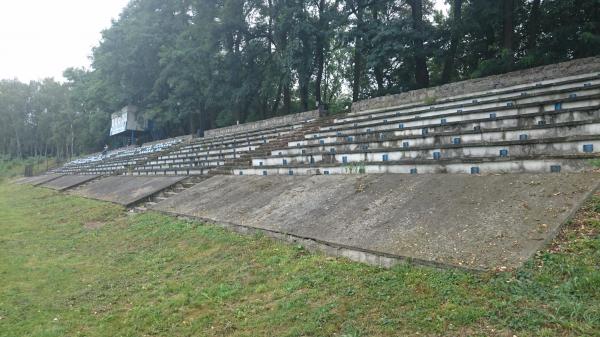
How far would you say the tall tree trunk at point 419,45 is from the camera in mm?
17750

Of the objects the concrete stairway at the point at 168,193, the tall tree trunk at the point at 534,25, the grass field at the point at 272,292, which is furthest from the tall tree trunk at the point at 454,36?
the grass field at the point at 272,292

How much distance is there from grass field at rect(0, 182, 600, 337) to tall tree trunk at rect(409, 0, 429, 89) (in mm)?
14051

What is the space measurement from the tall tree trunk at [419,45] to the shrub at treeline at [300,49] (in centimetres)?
5

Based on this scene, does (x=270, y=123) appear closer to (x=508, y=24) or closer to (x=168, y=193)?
(x=168, y=193)

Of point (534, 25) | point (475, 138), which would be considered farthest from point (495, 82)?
point (534, 25)

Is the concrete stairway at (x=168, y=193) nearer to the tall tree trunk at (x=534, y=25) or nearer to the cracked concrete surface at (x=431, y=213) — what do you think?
the cracked concrete surface at (x=431, y=213)

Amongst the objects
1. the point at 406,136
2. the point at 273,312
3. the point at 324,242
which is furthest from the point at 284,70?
the point at 273,312

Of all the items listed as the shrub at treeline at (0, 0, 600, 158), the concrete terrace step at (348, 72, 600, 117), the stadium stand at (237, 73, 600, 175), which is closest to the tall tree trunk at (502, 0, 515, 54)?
the shrub at treeline at (0, 0, 600, 158)

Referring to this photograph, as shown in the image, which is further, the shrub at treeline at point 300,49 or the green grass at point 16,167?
the green grass at point 16,167

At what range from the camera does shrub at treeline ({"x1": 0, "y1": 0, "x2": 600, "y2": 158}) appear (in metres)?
16.4

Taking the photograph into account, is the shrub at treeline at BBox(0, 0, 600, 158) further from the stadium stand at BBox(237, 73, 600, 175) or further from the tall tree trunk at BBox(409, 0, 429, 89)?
the stadium stand at BBox(237, 73, 600, 175)

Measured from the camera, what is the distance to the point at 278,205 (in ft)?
26.2

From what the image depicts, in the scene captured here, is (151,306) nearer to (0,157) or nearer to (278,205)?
(278,205)

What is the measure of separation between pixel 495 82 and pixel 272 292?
34.3 ft
